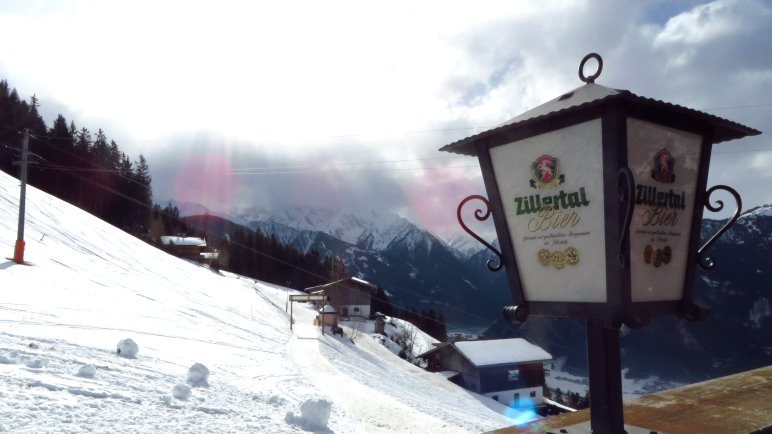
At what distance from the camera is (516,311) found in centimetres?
256

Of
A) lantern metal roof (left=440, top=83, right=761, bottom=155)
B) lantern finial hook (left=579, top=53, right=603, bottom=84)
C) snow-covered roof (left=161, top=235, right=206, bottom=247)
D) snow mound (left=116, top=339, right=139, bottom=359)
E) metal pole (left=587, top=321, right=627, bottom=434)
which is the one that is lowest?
snow mound (left=116, top=339, right=139, bottom=359)

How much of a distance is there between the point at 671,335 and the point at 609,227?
9223 cm

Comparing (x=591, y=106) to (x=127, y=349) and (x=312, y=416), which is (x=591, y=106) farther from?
(x=127, y=349)

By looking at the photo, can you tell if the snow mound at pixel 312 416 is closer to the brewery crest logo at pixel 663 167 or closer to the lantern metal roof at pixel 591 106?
the lantern metal roof at pixel 591 106

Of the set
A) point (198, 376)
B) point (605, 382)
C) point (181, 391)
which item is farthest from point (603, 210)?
point (198, 376)

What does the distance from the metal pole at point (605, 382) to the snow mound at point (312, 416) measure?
635 centimetres

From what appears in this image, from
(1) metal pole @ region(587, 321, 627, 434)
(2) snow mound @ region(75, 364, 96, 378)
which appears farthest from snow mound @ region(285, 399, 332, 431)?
(1) metal pole @ region(587, 321, 627, 434)

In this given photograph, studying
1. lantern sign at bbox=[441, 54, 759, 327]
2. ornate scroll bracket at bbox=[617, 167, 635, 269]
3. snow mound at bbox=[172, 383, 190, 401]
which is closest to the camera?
ornate scroll bracket at bbox=[617, 167, 635, 269]

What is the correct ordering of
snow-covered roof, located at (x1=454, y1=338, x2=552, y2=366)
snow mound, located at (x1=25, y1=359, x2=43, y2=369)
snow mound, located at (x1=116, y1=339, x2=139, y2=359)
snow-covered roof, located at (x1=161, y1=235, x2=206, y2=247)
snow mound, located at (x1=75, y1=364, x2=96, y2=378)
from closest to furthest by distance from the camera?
snow mound, located at (x1=25, y1=359, x2=43, y2=369) → snow mound, located at (x1=75, y1=364, x2=96, y2=378) → snow mound, located at (x1=116, y1=339, x2=139, y2=359) → snow-covered roof, located at (x1=454, y1=338, x2=552, y2=366) → snow-covered roof, located at (x1=161, y1=235, x2=206, y2=247)

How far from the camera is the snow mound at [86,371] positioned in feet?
23.1

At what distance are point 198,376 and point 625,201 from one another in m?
Answer: 8.67

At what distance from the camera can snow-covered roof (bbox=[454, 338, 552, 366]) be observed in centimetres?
3697

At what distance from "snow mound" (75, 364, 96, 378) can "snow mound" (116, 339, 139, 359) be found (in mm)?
1939

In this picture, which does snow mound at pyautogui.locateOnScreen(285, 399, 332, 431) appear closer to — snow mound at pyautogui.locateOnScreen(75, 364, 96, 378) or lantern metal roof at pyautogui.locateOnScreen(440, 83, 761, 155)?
snow mound at pyautogui.locateOnScreen(75, 364, 96, 378)
